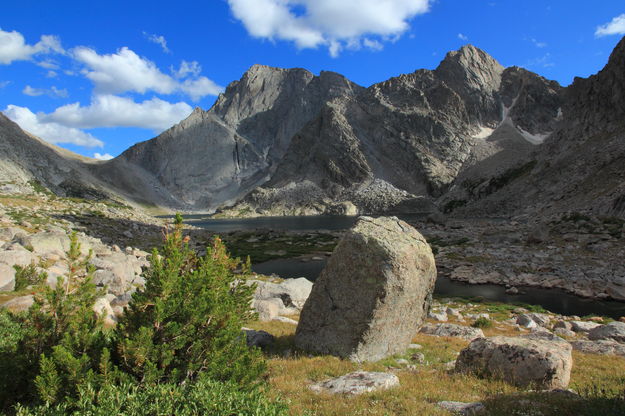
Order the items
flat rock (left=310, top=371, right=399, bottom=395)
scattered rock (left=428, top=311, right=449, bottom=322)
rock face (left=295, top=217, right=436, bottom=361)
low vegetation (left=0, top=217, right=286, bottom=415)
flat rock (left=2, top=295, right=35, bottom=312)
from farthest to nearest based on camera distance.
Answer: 1. scattered rock (left=428, top=311, right=449, bottom=322)
2. flat rock (left=2, top=295, right=35, bottom=312)
3. rock face (left=295, top=217, right=436, bottom=361)
4. flat rock (left=310, top=371, right=399, bottom=395)
5. low vegetation (left=0, top=217, right=286, bottom=415)

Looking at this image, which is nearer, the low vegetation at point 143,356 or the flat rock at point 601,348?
the low vegetation at point 143,356

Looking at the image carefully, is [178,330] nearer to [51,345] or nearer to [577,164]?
[51,345]

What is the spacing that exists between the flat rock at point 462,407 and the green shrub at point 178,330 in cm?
406

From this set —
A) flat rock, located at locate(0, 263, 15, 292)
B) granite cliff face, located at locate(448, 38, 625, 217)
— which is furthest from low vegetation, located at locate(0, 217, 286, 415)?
granite cliff face, located at locate(448, 38, 625, 217)

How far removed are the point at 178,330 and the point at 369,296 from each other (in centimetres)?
693

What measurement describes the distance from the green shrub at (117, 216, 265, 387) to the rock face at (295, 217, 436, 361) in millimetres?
5314

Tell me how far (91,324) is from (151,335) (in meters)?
1.29

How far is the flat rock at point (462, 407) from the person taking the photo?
7281mm

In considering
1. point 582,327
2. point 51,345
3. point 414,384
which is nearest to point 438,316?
point 582,327

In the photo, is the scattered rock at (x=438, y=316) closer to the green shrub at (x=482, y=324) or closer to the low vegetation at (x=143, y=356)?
the green shrub at (x=482, y=324)

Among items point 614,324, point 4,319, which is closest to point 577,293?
point 614,324

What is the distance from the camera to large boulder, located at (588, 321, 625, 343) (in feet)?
55.6

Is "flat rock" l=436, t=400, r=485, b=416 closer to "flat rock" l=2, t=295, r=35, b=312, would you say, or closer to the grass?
"flat rock" l=2, t=295, r=35, b=312

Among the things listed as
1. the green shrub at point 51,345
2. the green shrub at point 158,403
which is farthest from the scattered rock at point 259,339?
the green shrub at point 158,403
